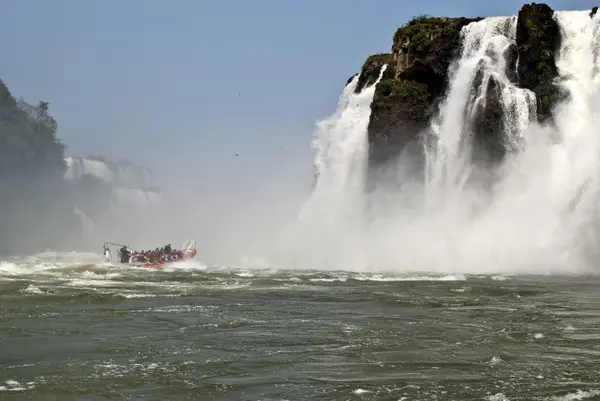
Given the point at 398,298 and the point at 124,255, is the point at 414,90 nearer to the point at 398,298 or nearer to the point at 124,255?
the point at 124,255

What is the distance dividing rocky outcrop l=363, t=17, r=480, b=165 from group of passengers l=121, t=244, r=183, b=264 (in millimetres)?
15078

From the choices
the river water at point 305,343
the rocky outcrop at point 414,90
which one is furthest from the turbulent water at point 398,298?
the rocky outcrop at point 414,90

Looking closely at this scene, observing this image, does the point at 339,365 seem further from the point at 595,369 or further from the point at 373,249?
the point at 373,249

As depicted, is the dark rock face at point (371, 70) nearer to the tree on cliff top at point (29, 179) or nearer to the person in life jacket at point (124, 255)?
the person in life jacket at point (124, 255)

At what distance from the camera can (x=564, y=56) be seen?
42.9m

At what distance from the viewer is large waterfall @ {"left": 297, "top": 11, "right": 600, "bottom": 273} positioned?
35.7 metres

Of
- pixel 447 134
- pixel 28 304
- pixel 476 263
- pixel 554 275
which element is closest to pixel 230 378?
pixel 28 304

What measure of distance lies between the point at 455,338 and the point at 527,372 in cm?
314

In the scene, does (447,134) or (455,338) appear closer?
(455,338)

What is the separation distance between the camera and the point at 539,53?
42.4m

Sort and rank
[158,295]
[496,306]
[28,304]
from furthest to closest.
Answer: [158,295]
[28,304]
[496,306]

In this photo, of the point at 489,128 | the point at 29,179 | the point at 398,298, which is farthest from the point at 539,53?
the point at 29,179

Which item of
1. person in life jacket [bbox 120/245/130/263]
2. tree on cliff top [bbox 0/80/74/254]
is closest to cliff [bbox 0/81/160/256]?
tree on cliff top [bbox 0/80/74/254]

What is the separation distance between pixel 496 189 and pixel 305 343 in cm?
2950
